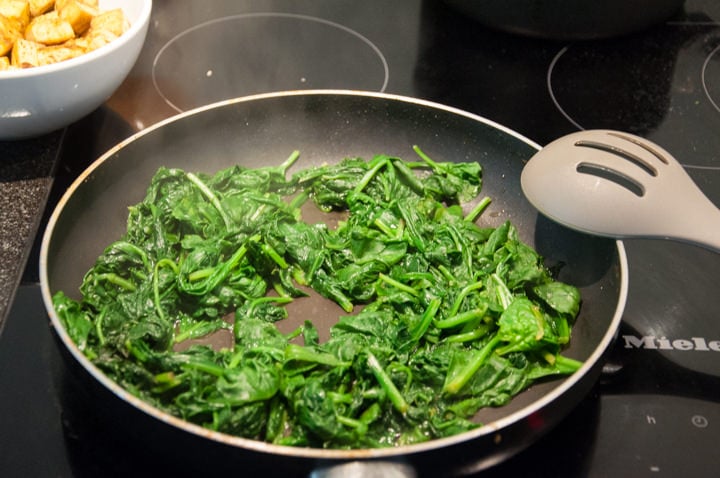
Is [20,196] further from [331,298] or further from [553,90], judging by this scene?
[553,90]

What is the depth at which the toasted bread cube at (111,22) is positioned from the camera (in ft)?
6.30

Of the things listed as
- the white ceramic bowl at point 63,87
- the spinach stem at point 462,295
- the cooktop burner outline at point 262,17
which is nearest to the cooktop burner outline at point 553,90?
the cooktop burner outline at point 262,17

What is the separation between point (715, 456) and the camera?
1391 mm

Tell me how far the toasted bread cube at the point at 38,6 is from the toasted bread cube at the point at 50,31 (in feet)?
0.36

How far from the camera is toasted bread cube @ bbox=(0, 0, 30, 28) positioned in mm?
1896

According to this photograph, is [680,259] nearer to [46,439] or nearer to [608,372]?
[608,372]

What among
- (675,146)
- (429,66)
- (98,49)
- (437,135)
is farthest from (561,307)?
(98,49)

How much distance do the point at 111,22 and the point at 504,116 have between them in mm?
1213

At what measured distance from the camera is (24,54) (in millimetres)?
1757

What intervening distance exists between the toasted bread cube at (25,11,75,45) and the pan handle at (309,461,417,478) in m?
1.42

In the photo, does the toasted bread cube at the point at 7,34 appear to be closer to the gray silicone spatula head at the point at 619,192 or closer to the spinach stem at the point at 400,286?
the spinach stem at the point at 400,286

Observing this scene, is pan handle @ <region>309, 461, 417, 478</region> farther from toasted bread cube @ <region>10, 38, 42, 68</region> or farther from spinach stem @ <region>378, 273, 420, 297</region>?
toasted bread cube @ <region>10, 38, 42, 68</region>

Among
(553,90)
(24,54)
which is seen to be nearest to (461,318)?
(553,90)

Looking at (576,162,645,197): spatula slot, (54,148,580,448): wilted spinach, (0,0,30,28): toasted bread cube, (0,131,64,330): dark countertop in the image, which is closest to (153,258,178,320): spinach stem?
(54,148,580,448): wilted spinach
